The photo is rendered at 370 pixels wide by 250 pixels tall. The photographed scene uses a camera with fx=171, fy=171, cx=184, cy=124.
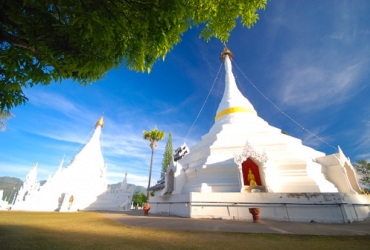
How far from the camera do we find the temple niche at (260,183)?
857 cm

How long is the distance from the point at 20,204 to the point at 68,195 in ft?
18.7

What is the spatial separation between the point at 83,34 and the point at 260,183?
438 inches

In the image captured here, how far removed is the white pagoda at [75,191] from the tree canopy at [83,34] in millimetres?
21965

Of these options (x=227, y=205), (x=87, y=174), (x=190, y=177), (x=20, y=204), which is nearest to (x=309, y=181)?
(x=227, y=205)

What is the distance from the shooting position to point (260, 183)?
10.5 meters

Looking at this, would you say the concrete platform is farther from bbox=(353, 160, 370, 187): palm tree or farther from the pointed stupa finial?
bbox=(353, 160, 370, 187): palm tree

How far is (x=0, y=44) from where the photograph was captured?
11.6 feet

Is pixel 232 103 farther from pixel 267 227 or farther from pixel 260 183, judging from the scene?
pixel 267 227

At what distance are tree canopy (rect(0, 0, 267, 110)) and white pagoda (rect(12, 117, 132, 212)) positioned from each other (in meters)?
22.0

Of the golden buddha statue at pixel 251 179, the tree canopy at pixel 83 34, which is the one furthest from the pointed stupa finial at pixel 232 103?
the tree canopy at pixel 83 34

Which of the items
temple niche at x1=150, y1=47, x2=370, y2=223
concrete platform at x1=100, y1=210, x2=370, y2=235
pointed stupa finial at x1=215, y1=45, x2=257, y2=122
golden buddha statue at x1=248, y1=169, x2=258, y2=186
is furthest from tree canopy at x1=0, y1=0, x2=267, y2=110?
pointed stupa finial at x1=215, y1=45, x2=257, y2=122

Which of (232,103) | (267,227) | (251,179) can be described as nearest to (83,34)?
(267,227)

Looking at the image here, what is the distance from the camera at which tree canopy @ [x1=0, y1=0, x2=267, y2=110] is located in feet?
10.3

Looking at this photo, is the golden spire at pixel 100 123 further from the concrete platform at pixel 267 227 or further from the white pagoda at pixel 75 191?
the concrete platform at pixel 267 227
